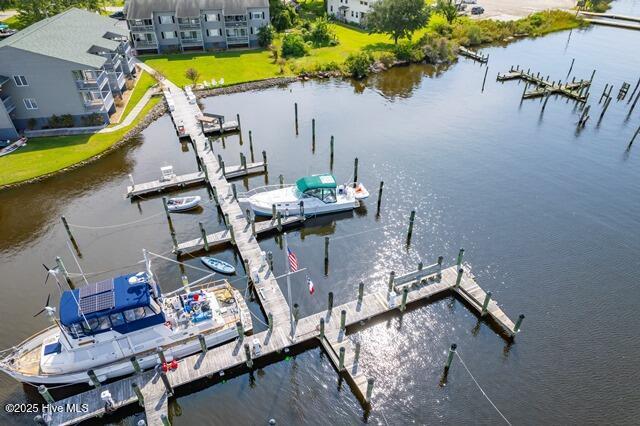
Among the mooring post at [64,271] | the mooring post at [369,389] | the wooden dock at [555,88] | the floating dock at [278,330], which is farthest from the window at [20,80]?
the wooden dock at [555,88]

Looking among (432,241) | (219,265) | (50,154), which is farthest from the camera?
(50,154)

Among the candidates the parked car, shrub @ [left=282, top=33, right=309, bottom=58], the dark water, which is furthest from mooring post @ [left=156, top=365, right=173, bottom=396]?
the parked car

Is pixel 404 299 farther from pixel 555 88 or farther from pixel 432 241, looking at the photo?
pixel 555 88

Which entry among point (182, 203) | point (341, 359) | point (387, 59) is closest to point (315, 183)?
point (182, 203)

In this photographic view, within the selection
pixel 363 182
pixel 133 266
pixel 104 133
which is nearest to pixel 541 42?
pixel 363 182

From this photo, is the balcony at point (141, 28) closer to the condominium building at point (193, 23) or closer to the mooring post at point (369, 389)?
the condominium building at point (193, 23)

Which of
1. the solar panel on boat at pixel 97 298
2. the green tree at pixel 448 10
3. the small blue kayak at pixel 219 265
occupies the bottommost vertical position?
the small blue kayak at pixel 219 265
